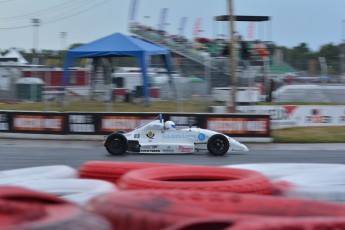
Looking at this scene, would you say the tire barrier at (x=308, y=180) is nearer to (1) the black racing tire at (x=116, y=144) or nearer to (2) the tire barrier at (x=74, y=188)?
(2) the tire barrier at (x=74, y=188)

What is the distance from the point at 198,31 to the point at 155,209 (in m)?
51.3

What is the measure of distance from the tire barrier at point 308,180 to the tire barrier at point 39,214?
1.87 m

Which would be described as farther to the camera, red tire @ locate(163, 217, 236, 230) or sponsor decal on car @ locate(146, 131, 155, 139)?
sponsor decal on car @ locate(146, 131, 155, 139)

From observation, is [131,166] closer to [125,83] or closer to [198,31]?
[125,83]

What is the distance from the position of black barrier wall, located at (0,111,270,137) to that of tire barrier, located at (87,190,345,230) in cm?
1732

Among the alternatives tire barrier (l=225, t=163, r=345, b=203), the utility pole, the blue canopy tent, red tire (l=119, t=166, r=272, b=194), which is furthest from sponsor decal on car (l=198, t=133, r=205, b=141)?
red tire (l=119, t=166, r=272, b=194)

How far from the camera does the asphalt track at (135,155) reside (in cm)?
1538

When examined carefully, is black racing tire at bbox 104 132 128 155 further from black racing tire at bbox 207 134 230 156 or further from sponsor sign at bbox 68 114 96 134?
sponsor sign at bbox 68 114 96 134

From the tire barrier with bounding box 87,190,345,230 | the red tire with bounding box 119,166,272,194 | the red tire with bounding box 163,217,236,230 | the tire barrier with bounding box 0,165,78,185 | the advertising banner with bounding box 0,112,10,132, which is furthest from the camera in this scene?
the advertising banner with bounding box 0,112,10,132

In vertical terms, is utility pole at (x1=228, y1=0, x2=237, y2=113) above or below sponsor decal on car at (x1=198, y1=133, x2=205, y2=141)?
above

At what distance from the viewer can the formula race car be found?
1742 centimetres

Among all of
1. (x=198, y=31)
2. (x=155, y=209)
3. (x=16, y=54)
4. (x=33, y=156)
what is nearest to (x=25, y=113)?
(x=33, y=156)

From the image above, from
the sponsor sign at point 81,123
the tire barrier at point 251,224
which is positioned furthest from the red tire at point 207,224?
the sponsor sign at point 81,123

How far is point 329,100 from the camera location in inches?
1288
